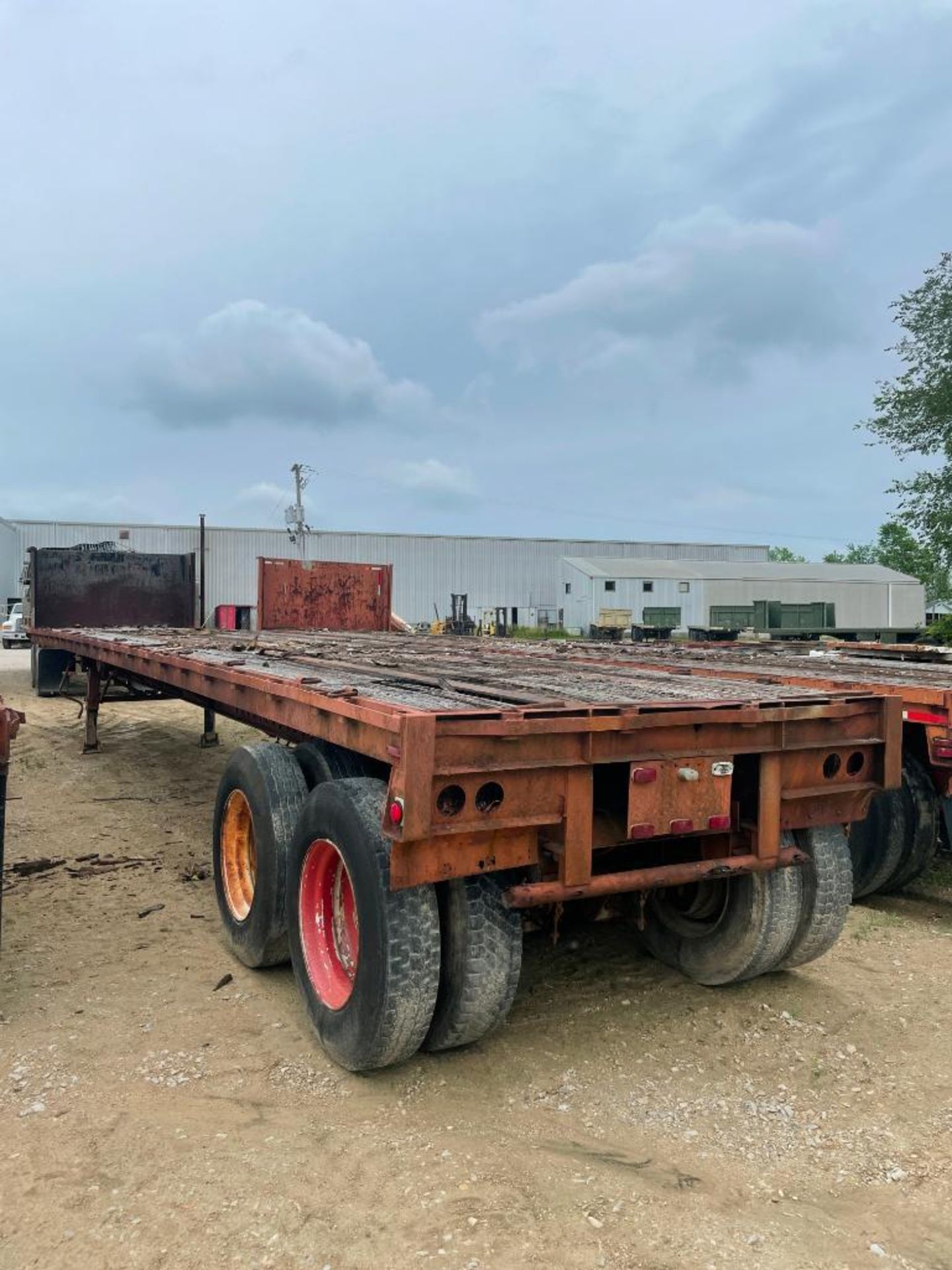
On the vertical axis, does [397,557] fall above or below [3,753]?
above

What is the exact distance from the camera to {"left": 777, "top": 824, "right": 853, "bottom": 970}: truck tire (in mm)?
3977

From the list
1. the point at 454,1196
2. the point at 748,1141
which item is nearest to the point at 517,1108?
the point at 454,1196

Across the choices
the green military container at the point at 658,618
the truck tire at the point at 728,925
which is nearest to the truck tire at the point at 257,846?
the truck tire at the point at 728,925

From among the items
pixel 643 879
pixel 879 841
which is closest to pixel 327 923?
pixel 643 879

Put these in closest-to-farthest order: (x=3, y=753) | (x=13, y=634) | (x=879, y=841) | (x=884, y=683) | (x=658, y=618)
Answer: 1. (x=3, y=753)
2. (x=884, y=683)
3. (x=879, y=841)
4. (x=13, y=634)
5. (x=658, y=618)

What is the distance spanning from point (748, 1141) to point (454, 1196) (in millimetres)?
1060

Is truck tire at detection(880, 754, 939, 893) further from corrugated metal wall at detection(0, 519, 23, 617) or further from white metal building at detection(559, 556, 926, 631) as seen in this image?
corrugated metal wall at detection(0, 519, 23, 617)

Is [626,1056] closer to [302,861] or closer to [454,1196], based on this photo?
[454,1196]

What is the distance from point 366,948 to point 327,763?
3.69 ft

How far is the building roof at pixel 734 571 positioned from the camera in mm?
47344

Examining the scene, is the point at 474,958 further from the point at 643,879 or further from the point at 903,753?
the point at 903,753

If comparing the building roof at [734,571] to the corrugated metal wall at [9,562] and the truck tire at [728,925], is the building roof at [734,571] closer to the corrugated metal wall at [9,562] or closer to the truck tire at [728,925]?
the corrugated metal wall at [9,562]

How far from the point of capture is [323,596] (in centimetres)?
1138

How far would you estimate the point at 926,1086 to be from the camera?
3506 mm
